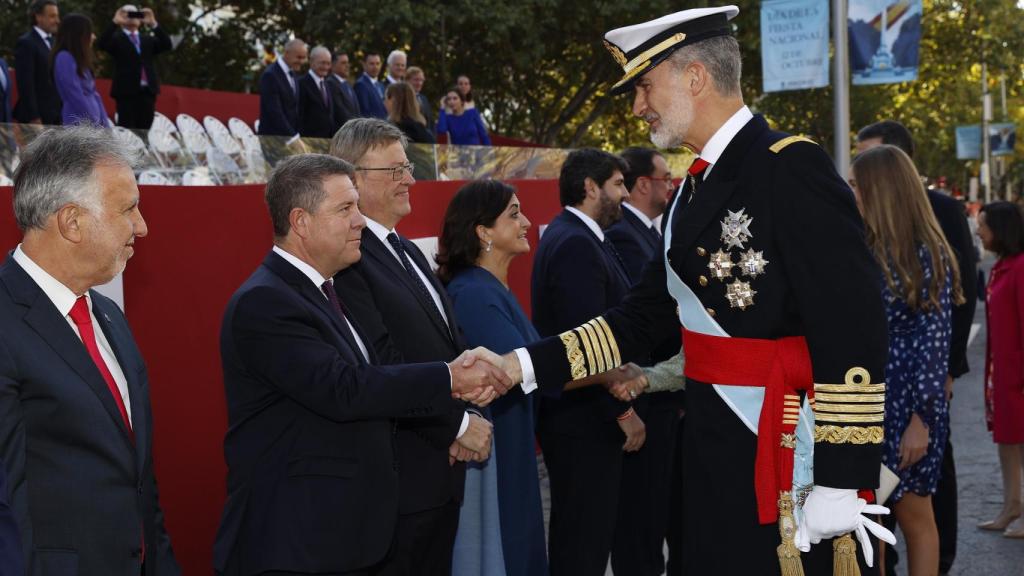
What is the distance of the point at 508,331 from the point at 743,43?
71.9 ft

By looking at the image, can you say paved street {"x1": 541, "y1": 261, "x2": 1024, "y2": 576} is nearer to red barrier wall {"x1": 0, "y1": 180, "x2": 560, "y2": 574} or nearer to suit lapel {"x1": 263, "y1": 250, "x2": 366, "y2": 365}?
red barrier wall {"x1": 0, "y1": 180, "x2": 560, "y2": 574}

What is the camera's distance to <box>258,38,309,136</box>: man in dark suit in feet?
36.8

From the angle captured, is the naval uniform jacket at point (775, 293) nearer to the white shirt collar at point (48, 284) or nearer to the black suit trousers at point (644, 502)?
the white shirt collar at point (48, 284)

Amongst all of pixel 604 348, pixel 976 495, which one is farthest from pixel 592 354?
pixel 976 495

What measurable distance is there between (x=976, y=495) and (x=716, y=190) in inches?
204

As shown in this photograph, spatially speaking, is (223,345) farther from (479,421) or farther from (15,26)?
→ (15,26)

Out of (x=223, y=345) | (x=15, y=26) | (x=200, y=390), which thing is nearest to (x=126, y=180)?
(x=223, y=345)

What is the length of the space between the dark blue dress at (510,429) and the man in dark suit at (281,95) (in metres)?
6.80

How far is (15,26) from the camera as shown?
18.8m

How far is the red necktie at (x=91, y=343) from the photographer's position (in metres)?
2.91

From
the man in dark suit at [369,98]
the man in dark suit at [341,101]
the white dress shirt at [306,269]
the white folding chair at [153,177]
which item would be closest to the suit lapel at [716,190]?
the white dress shirt at [306,269]

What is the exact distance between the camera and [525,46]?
24.6 m

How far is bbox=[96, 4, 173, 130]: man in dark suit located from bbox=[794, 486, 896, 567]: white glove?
9.71 metres

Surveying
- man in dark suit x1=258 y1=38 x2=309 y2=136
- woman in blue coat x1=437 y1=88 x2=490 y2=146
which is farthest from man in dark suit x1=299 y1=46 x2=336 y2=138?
woman in blue coat x1=437 y1=88 x2=490 y2=146
